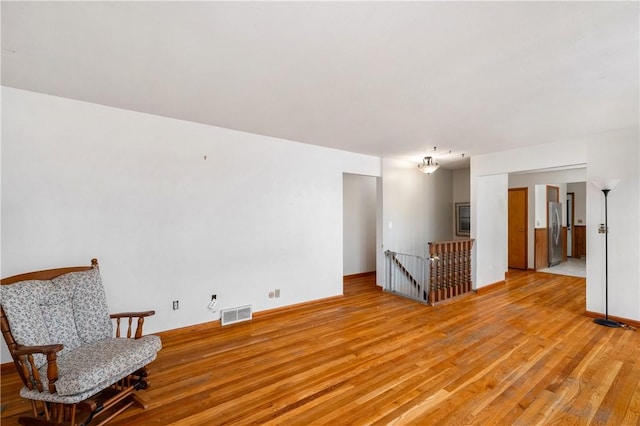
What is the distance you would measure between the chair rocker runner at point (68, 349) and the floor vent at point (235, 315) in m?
1.38

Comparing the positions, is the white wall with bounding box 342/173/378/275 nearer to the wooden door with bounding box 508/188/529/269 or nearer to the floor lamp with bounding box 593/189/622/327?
the wooden door with bounding box 508/188/529/269

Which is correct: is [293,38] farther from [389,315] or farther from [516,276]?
[516,276]

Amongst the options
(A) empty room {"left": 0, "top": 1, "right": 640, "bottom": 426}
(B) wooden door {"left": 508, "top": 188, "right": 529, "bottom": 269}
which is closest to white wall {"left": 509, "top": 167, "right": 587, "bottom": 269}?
(B) wooden door {"left": 508, "top": 188, "right": 529, "bottom": 269}

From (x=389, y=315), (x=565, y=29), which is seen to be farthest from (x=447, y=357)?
(x=565, y=29)

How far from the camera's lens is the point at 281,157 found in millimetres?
4328

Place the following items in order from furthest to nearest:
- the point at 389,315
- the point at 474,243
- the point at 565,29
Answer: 1. the point at 474,243
2. the point at 389,315
3. the point at 565,29

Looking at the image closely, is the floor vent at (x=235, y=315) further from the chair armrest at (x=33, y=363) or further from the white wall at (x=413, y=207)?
the white wall at (x=413, y=207)

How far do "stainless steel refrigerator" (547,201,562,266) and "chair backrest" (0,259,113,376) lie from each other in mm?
9659

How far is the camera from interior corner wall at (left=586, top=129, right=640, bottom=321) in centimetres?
366

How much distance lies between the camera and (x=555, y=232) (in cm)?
774

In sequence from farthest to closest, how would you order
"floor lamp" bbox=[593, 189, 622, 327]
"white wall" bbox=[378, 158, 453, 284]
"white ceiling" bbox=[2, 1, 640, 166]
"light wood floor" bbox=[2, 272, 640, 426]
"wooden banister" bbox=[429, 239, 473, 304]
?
"white wall" bbox=[378, 158, 453, 284], "wooden banister" bbox=[429, 239, 473, 304], "floor lamp" bbox=[593, 189, 622, 327], "light wood floor" bbox=[2, 272, 640, 426], "white ceiling" bbox=[2, 1, 640, 166]

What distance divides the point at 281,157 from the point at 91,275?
9.00 ft

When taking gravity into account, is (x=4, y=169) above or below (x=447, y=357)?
above

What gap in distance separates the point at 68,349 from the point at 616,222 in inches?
250
